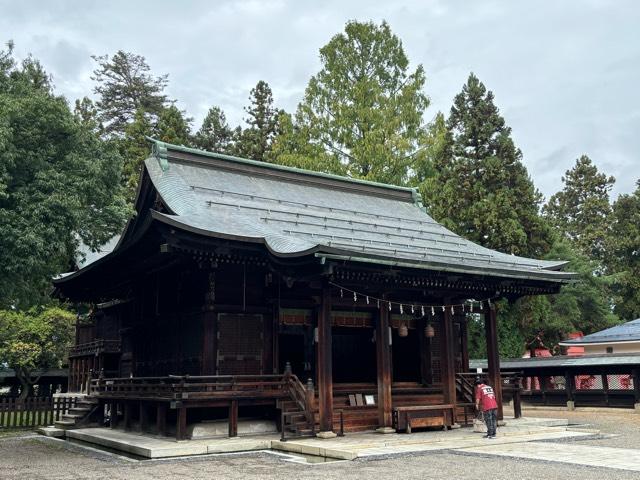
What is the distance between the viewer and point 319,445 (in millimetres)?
12922

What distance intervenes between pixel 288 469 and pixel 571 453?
5.47 meters

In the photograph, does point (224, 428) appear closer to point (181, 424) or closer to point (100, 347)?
point (181, 424)

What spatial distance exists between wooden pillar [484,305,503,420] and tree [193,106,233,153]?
36368mm

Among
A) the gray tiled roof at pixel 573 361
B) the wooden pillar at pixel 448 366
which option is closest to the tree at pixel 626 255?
the gray tiled roof at pixel 573 361

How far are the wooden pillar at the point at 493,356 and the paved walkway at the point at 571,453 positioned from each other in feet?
14.7

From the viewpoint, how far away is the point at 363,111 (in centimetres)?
3300

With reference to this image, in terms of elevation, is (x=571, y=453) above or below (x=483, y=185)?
below

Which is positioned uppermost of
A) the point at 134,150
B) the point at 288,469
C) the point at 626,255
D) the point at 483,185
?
the point at 134,150

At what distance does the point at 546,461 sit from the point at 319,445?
4.54m

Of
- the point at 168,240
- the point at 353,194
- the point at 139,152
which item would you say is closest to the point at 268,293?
the point at 168,240

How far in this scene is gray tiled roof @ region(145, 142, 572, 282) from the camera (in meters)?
14.8

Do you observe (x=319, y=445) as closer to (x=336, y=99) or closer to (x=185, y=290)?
(x=185, y=290)

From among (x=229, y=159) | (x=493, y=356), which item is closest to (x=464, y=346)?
(x=493, y=356)

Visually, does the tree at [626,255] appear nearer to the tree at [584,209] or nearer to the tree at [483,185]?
the tree at [584,209]
